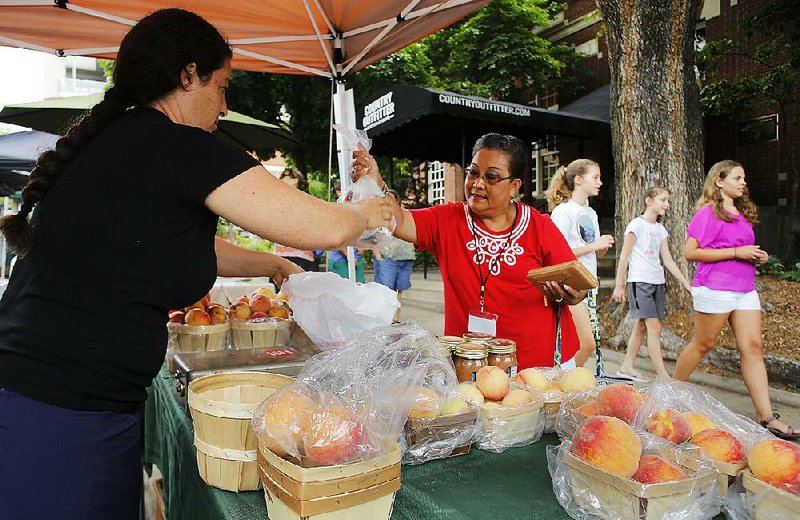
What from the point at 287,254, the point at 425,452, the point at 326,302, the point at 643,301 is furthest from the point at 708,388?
the point at 425,452

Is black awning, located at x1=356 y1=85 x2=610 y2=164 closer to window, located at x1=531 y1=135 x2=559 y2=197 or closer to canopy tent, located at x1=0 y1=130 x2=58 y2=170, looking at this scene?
window, located at x1=531 y1=135 x2=559 y2=197

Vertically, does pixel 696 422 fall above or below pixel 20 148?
below

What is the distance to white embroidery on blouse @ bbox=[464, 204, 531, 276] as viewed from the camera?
2541 millimetres

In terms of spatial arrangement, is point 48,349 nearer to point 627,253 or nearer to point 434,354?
point 434,354

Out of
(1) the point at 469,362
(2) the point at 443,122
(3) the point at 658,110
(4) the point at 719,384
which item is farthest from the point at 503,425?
(2) the point at 443,122

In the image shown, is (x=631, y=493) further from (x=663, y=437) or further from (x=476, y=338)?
(x=476, y=338)

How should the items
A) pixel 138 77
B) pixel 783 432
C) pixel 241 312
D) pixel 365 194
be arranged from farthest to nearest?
pixel 783 432 < pixel 241 312 < pixel 365 194 < pixel 138 77

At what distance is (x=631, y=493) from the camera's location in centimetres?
106

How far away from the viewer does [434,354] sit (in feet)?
4.96

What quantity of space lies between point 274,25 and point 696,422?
367 cm

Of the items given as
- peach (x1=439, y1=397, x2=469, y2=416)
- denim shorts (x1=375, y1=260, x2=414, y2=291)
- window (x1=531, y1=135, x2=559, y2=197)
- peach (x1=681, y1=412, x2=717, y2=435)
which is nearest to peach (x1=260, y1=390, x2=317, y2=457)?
peach (x1=439, y1=397, x2=469, y2=416)

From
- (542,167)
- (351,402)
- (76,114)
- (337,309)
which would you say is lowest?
(351,402)

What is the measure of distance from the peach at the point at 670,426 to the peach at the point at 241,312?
1880 mm

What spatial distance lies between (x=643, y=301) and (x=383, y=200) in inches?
174
